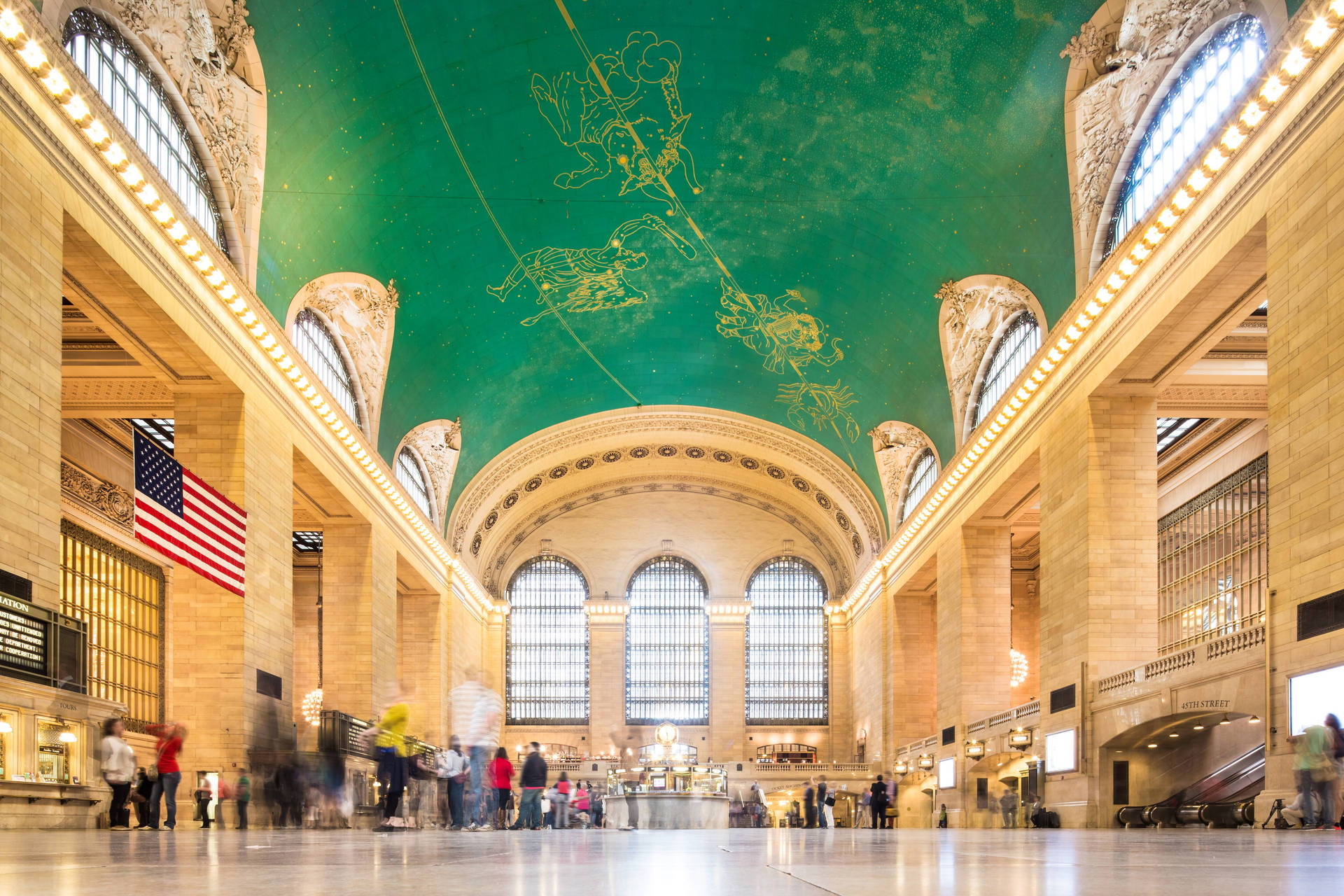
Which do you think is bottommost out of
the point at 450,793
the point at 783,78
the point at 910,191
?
the point at 450,793

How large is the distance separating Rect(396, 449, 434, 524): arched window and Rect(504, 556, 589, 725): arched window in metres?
11.2

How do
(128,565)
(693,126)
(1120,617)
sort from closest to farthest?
(1120,617) → (693,126) → (128,565)

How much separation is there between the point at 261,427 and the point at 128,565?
9.54 m

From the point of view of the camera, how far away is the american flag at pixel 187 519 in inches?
596

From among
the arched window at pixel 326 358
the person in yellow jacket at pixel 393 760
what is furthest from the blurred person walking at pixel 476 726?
the arched window at pixel 326 358

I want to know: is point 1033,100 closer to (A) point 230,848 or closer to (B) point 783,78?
(B) point 783,78

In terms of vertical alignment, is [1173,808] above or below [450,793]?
below

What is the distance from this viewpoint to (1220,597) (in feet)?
84.1

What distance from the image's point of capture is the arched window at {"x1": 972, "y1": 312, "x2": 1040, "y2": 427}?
23516 mm

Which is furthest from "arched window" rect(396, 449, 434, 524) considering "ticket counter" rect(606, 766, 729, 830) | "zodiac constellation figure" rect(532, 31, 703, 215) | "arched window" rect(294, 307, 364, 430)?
"zodiac constellation figure" rect(532, 31, 703, 215)

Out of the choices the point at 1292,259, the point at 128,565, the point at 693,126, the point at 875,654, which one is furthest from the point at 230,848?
the point at 875,654

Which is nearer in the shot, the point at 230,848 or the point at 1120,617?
the point at 230,848

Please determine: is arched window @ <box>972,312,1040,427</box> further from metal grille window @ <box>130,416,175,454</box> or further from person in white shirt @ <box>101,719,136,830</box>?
metal grille window @ <box>130,416,175,454</box>

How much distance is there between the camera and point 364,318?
24344 millimetres
